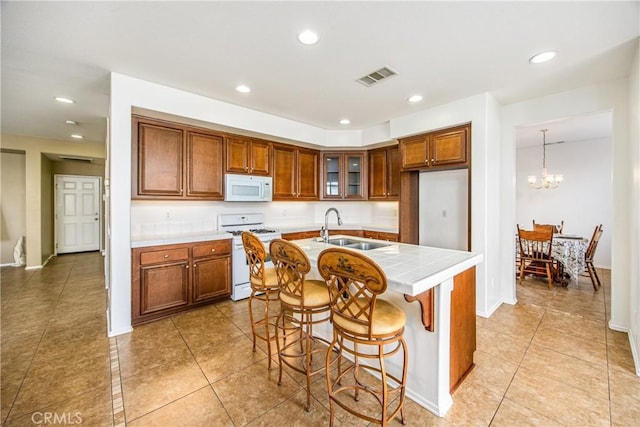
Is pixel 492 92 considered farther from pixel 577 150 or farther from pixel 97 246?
pixel 97 246

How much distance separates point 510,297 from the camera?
3.53 metres

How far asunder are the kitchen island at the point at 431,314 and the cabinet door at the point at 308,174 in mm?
2843

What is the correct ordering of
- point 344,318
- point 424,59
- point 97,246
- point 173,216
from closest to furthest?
1. point 344,318
2. point 424,59
3. point 173,216
4. point 97,246

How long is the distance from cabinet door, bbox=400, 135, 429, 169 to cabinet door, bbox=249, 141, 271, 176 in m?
2.11

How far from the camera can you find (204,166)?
3568mm

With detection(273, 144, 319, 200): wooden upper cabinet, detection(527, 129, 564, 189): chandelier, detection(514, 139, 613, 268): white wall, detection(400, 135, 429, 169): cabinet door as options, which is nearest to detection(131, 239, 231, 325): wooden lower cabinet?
detection(273, 144, 319, 200): wooden upper cabinet

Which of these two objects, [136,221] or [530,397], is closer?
[530,397]

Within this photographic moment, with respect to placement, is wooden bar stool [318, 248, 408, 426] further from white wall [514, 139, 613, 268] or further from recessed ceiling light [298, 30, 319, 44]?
white wall [514, 139, 613, 268]

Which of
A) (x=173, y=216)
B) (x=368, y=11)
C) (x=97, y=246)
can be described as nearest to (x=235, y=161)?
(x=173, y=216)

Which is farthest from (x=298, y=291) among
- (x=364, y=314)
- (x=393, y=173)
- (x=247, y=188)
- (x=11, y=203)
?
(x=11, y=203)

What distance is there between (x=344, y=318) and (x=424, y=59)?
7.75 feet

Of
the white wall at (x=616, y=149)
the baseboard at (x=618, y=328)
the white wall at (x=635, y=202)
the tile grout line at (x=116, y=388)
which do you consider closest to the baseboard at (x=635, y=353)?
the white wall at (x=635, y=202)

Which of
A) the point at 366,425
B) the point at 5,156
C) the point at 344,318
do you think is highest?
the point at 5,156

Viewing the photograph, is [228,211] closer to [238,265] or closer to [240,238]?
[240,238]
